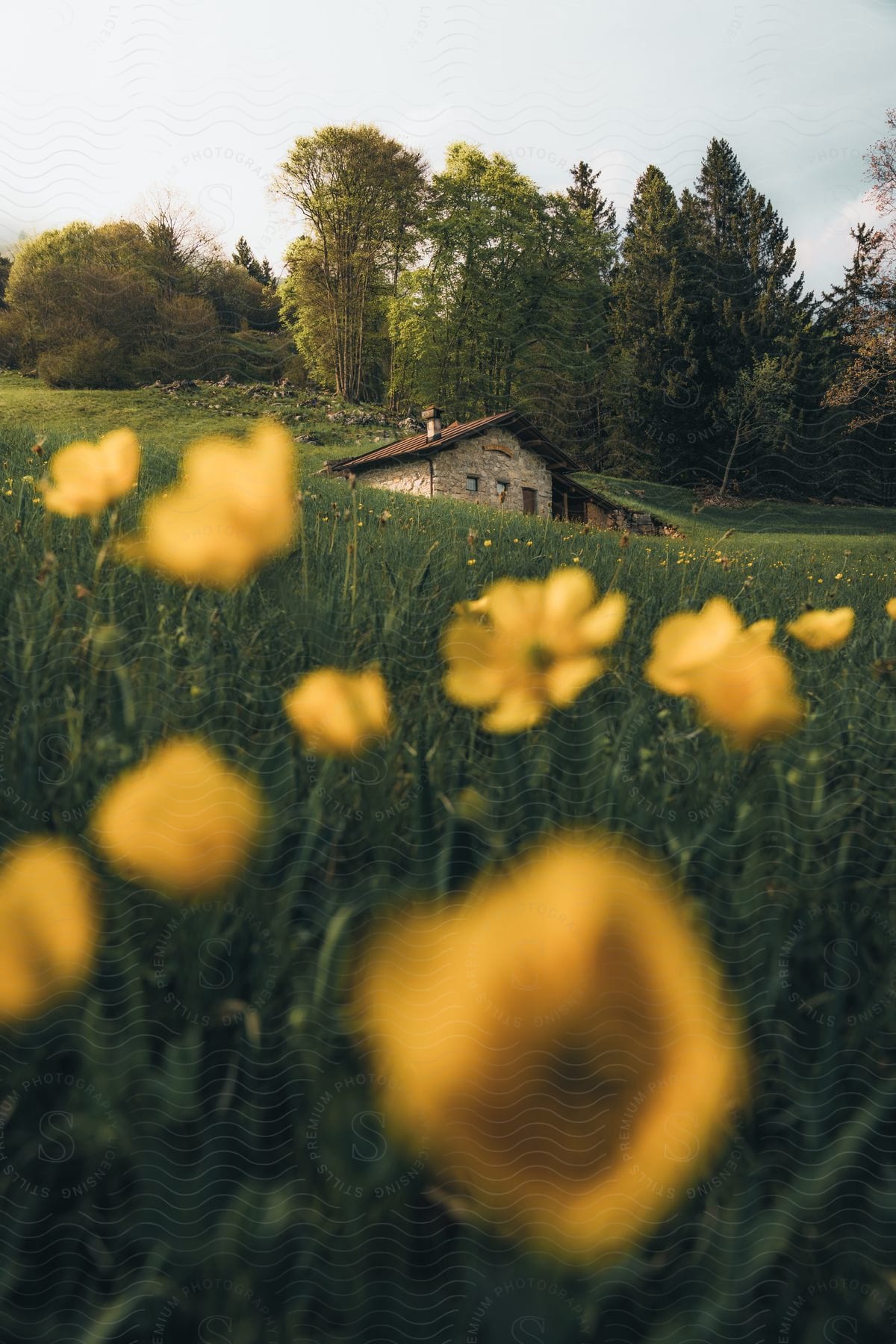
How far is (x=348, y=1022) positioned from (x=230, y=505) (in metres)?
0.47

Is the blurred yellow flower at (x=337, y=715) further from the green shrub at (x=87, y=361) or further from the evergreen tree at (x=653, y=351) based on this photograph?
the evergreen tree at (x=653, y=351)

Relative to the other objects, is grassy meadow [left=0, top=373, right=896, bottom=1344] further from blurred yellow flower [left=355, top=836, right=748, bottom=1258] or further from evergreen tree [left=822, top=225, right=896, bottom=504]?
evergreen tree [left=822, top=225, right=896, bottom=504]

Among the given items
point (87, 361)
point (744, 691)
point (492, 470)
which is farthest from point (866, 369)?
point (744, 691)

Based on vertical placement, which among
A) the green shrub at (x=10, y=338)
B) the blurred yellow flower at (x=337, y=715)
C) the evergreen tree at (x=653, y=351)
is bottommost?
the blurred yellow flower at (x=337, y=715)

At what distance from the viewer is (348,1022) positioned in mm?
374

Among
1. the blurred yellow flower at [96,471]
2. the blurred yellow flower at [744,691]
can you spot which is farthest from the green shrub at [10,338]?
the blurred yellow flower at [744,691]

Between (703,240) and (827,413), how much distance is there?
15.9 ft

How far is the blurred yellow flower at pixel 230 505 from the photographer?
2.13 feet

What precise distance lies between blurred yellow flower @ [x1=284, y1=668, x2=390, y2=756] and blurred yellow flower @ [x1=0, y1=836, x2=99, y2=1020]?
180 mm

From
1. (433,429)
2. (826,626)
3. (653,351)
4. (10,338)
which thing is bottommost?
(826,626)

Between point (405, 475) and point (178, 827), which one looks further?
point (405, 475)

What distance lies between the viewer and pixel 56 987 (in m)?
0.36

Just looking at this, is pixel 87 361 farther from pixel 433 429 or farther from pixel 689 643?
pixel 433 429

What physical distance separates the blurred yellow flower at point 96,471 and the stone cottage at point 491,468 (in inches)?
412
